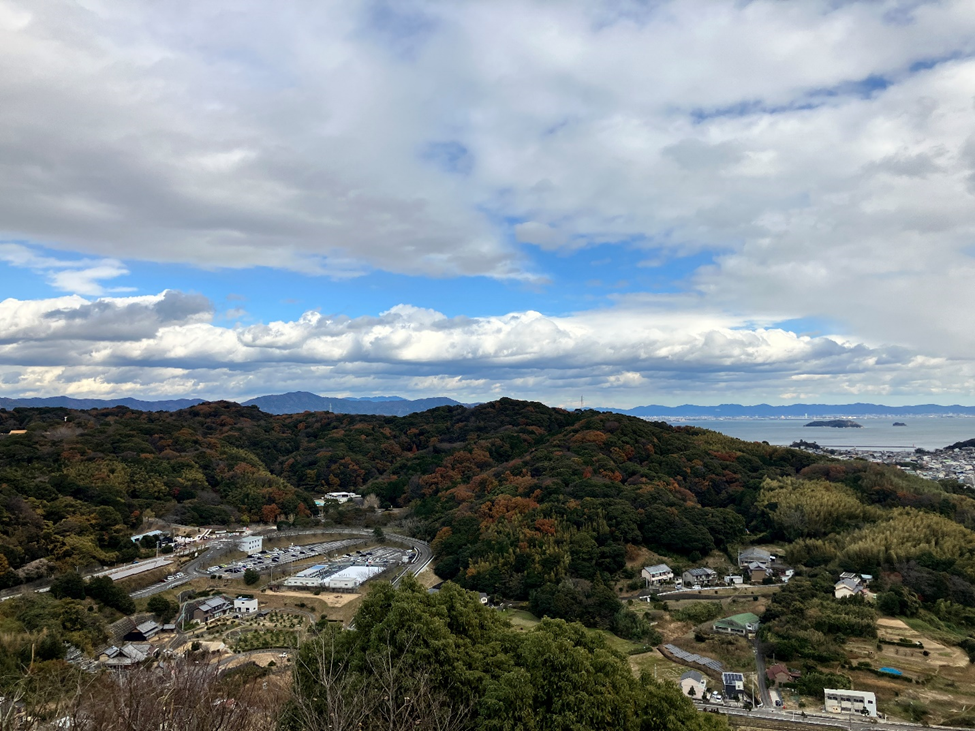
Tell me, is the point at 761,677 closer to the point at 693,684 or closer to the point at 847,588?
the point at 693,684

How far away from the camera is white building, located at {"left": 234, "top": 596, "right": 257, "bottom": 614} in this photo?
29.1m

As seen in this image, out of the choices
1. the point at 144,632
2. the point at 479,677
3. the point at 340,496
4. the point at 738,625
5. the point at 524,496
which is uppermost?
the point at 479,677

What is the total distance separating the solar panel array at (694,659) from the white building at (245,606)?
20143 mm

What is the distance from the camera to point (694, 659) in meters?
23.5

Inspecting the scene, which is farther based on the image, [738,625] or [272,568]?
[272,568]

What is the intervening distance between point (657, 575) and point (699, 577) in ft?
8.38

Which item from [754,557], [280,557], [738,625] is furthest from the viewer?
[280,557]

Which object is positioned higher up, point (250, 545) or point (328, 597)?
point (250, 545)

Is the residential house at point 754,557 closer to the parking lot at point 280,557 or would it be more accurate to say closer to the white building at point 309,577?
the white building at point 309,577

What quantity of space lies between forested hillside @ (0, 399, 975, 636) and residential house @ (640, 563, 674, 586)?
3.66 ft

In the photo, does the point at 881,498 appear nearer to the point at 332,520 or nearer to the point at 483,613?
the point at 483,613

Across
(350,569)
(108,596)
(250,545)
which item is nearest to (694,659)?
(350,569)

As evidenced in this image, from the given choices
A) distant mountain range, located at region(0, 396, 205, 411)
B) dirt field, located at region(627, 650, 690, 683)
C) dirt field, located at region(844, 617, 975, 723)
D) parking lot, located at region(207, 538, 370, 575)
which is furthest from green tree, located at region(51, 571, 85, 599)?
distant mountain range, located at region(0, 396, 205, 411)

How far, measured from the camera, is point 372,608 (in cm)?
1545
